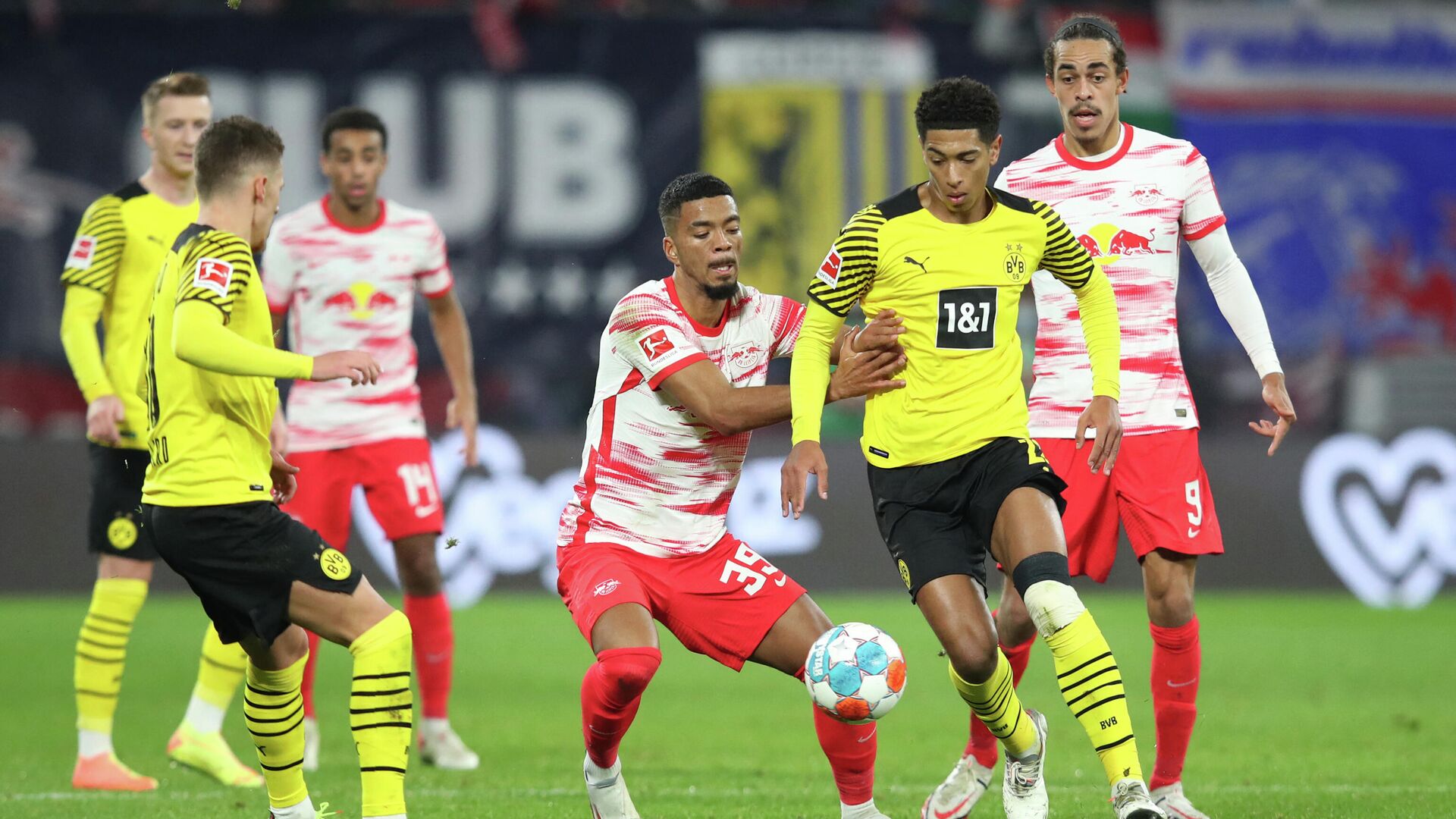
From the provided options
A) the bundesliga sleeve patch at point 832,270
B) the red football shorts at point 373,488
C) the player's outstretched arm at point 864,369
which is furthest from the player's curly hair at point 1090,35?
the red football shorts at point 373,488

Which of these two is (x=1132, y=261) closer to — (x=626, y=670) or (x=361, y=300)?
(x=626, y=670)

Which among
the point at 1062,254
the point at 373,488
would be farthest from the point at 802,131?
the point at 1062,254

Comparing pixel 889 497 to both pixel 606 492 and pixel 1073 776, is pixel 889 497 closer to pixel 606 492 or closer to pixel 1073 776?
pixel 606 492

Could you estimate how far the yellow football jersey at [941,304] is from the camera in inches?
199

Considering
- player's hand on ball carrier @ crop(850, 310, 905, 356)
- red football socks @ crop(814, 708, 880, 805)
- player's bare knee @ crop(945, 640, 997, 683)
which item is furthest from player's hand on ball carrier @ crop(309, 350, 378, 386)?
player's bare knee @ crop(945, 640, 997, 683)

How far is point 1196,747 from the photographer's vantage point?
23.4 ft

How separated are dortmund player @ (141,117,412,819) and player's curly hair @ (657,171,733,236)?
1.12 m

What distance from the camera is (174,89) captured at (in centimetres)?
658

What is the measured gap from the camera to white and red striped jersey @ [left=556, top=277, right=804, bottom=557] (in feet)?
17.5

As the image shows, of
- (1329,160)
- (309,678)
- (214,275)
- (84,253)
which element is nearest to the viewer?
(214,275)

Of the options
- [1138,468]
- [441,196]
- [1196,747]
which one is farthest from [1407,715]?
[441,196]

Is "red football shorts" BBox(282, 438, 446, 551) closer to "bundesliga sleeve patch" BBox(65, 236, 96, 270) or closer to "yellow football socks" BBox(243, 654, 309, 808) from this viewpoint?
"bundesliga sleeve patch" BBox(65, 236, 96, 270)

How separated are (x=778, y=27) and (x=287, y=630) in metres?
11.0

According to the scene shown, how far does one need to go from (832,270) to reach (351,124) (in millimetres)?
2775
